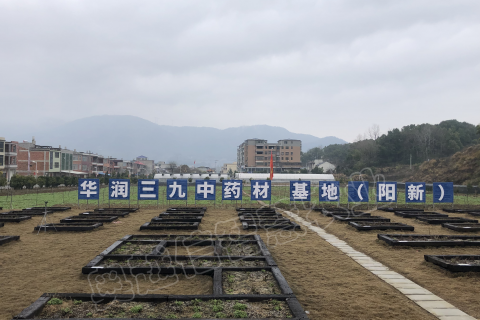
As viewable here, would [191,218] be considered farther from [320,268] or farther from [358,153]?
[358,153]

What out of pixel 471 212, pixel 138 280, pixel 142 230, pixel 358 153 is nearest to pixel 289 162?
pixel 358 153

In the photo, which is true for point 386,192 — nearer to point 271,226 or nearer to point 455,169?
point 271,226

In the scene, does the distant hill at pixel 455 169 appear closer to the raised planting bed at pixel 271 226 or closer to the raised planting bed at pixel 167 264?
the raised planting bed at pixel 271 226

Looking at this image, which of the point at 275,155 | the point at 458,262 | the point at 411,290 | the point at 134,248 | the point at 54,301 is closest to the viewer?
the point at 54,301

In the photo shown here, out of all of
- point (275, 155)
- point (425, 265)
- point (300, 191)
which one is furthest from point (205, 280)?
point (275, 155)

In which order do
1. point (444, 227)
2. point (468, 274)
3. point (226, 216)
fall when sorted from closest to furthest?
point (468, 274)
point (444, 227)
point (226, 216)

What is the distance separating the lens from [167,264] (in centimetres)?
819

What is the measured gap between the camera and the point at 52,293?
19.5 feet

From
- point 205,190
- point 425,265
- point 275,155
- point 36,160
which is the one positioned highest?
point 275,155

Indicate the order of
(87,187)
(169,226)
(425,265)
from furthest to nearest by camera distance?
(87,187)
(169,226)
(425,265)

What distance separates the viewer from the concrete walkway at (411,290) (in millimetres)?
5672

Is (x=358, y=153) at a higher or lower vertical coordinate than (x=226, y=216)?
higher

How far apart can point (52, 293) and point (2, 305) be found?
811 mm

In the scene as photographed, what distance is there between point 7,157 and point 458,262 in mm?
66363
